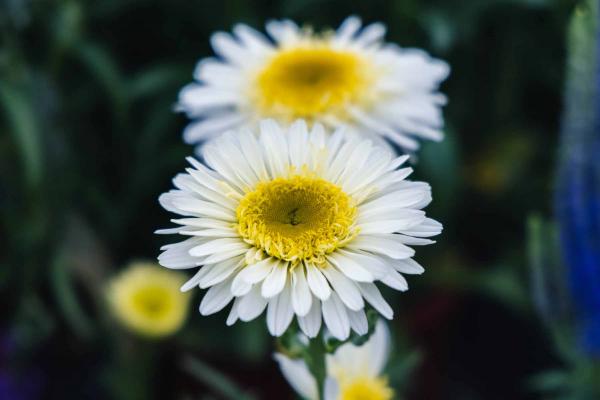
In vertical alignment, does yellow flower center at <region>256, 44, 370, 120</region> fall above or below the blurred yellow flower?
above

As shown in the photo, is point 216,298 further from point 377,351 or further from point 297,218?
point 377,351

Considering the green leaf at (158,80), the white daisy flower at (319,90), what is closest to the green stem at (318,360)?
the white daisy flower at (319,90)

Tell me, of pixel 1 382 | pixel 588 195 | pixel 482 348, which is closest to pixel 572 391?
pixel 588 195

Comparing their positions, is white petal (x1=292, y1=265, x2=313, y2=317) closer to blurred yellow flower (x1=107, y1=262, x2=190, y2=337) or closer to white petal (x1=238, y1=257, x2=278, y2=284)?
white petal (x1=238, y1=257, x2=278, y2=284)

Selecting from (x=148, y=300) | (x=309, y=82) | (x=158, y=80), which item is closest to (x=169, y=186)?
(x=158, y=80)

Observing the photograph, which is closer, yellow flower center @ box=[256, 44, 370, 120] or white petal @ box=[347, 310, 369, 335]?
white petal @ box=[347, 310, 369, 335]

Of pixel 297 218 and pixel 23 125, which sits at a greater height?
pixel 23 125

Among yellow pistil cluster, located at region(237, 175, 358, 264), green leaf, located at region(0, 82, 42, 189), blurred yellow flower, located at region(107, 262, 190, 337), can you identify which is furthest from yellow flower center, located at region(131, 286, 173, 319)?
yellow pistil cluster, located at region(237, 175, 358, 264)

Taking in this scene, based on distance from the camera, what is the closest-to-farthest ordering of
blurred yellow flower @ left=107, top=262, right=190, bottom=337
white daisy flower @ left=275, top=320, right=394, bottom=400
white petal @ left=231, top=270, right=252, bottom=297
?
white petal @ left=231, top=270, right=252, bottom=297 < white daisy flower @ left=275, top=320, right=394, bottom=400 < blurred yellow flower @ left=107, top=262, right=190, bottom=337
